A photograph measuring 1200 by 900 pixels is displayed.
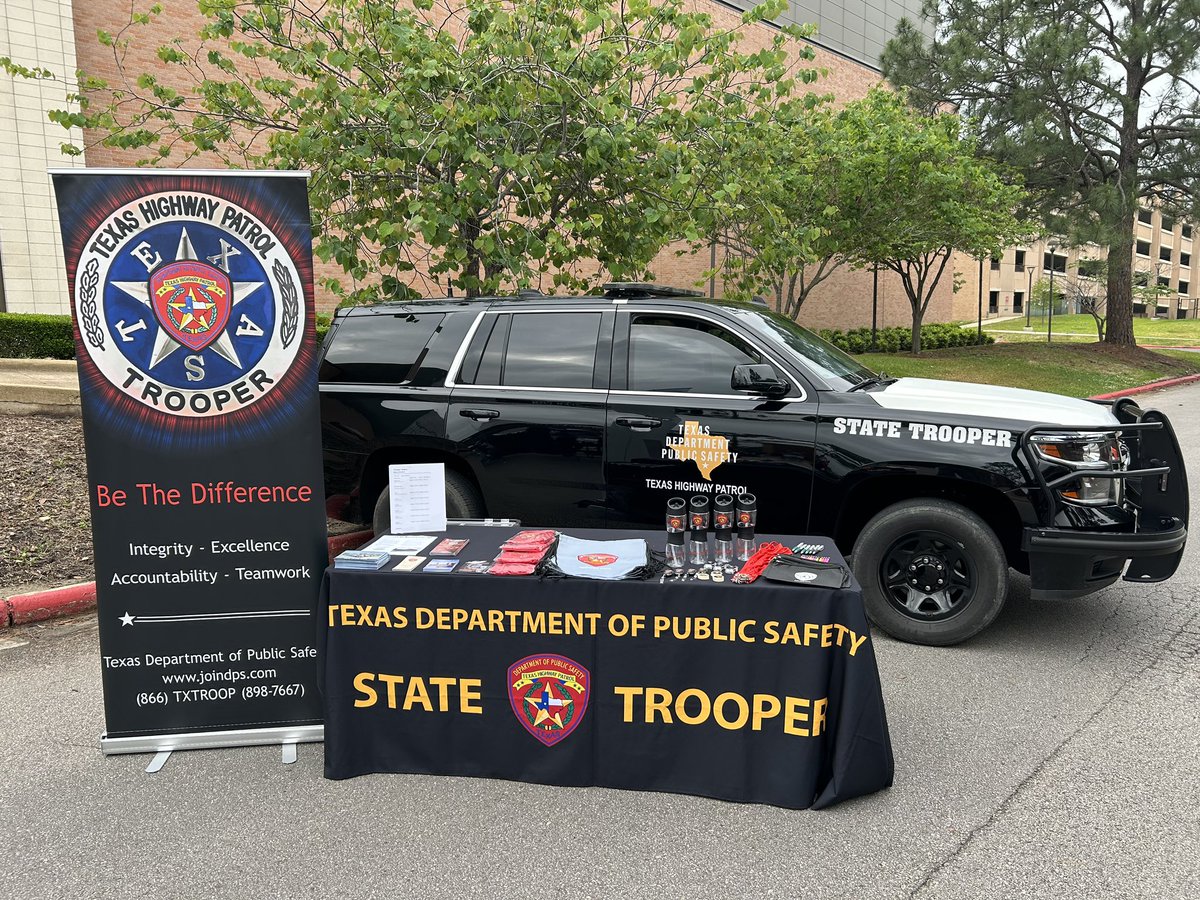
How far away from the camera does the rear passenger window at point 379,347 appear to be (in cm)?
584

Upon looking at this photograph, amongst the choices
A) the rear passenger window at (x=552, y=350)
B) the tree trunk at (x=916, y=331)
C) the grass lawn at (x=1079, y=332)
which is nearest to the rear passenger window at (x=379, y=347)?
the rear passenger window at (x=552, y=350)

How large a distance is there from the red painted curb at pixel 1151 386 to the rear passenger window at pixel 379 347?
1718 cm

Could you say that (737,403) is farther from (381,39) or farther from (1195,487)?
(1195,487)

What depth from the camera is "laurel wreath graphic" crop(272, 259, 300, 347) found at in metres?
3.59

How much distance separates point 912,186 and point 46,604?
17085mm

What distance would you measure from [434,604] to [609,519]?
2.03 meters

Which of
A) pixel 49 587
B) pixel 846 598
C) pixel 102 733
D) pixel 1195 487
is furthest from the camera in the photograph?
pixel 1195 487

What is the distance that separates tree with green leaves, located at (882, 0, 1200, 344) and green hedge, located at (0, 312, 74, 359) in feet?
69.0

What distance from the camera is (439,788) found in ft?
A: 11.3

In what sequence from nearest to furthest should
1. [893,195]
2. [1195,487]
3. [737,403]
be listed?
[737,403]
[1195,487]
[893,195]

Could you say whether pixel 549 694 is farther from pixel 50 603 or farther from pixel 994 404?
pixel 50 603

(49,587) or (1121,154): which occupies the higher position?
(1121,154)

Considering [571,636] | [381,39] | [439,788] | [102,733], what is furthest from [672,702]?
[381,39]

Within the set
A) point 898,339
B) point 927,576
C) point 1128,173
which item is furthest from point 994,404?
point 898,339
